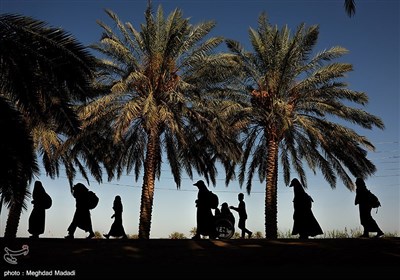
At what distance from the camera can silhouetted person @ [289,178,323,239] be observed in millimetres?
10945

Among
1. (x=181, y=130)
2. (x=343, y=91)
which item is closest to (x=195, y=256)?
(x=181, y=130)

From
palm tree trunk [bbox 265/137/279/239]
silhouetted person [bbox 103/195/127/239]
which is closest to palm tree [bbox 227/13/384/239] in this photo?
palm tree trunk [bbox 265/137/279/239]

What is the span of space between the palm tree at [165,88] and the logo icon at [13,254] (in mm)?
7604

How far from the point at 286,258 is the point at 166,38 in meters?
11.0

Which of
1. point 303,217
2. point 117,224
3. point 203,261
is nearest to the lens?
point 203,261

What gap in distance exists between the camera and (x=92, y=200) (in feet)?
→ 38.2

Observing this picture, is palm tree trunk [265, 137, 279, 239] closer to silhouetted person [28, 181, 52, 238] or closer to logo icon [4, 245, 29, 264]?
silhouetted person [28, 181, 52, 238]

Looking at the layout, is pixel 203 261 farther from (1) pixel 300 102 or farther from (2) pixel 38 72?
(1) pixel 300 102

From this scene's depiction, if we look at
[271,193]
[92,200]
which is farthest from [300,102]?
[92,200]

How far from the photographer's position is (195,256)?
21.7 ft

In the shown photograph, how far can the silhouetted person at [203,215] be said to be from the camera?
38.7 feet

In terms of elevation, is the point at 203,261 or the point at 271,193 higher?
the point at 271,193

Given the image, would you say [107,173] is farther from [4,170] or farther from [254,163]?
[4,170]

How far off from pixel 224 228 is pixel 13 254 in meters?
6.52
